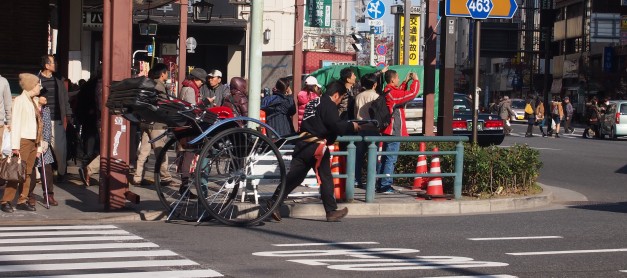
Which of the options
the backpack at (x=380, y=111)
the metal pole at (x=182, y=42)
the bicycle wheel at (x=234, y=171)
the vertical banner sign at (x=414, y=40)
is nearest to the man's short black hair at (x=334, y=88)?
the bicycle wheel at (x=234, y=171)

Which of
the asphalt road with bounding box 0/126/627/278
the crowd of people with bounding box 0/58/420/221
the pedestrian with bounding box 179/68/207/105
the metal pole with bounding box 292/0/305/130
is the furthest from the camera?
the metal pole with bounding box 292/0/305/130

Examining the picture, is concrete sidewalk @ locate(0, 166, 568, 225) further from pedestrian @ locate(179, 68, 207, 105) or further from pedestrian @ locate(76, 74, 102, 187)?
pedestrian @ locate(179, 68, 207, 105)

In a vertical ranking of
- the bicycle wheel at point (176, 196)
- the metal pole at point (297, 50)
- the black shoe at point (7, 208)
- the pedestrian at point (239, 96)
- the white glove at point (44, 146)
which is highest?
the metal pole at point (297, 50)

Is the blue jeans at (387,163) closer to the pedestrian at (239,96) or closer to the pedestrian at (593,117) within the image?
the pedestrian at (239,96)

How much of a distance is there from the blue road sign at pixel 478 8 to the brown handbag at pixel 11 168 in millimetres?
7215

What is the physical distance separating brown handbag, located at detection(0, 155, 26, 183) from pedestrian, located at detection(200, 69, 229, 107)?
4682mm

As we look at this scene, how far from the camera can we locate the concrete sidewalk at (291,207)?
500 inches

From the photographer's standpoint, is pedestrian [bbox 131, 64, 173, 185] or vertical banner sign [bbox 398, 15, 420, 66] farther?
vertical banner sign [bbox 398, 15, 420, 66]

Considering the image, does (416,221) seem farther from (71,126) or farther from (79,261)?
(71,126)

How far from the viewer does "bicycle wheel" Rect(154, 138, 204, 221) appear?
1255cm

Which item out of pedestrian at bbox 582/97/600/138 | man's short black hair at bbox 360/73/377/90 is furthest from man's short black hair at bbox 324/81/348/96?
pedestrian at bbox 582/97/600/138

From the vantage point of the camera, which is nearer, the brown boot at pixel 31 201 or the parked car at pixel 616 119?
the brown boot at pixel 31 201

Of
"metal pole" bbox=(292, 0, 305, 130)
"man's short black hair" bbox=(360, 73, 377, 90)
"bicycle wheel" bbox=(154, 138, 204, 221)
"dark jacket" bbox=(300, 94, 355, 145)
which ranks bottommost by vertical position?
"bicycle wheel" bbox=(154, 138, 204, 221)

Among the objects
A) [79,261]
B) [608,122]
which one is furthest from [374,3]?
[79,261]
